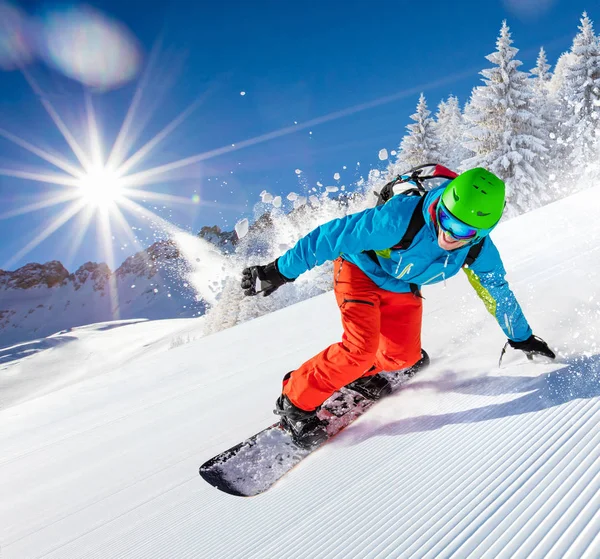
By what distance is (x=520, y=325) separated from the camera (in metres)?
2.60

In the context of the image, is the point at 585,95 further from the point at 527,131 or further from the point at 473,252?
the point at 473,252

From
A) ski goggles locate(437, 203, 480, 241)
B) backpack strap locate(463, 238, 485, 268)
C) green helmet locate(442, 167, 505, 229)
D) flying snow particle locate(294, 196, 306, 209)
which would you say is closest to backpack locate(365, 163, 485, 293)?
backpack strap locate(463, 238, 485, 268)

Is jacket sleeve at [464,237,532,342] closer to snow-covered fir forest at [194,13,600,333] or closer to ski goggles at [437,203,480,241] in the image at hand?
ski goggles at [437,203,480,241]

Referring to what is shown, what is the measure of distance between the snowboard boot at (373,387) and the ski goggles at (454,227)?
1314 millimetres

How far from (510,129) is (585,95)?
4629 mm

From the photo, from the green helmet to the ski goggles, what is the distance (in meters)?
0.02

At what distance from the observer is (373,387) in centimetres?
297

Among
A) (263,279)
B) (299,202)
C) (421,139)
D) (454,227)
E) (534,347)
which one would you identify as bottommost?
(534,347)

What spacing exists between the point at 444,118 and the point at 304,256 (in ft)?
149

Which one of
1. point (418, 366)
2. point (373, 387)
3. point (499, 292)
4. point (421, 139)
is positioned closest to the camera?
point (499, 292)

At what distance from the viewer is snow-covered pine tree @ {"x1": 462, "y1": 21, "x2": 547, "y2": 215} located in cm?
1777

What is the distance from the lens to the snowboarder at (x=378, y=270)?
7.21 feet

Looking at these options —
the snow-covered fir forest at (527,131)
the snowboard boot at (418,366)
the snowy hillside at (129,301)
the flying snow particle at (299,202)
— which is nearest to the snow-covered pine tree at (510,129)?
the snow-covered fir forest at (527,131)

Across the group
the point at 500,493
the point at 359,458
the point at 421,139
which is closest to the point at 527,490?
the point at 500,493
